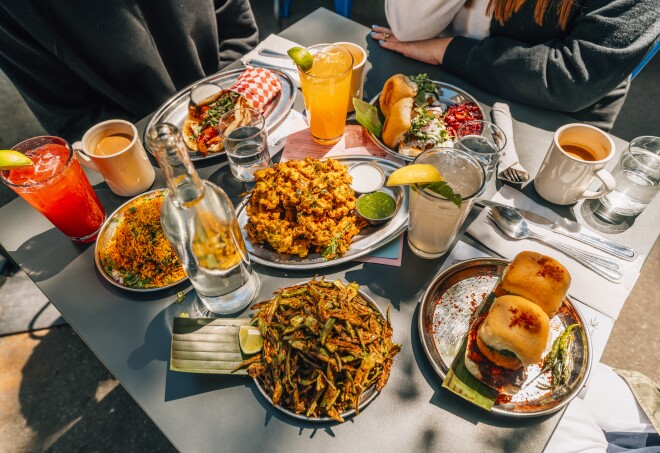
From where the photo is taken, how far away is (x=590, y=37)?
2.00 metres

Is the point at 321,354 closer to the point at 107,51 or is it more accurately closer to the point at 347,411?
the point at 347,411

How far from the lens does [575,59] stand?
1.99m

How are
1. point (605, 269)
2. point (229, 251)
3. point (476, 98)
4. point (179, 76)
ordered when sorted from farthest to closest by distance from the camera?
point (179, 76) → point (476, 98) → point (605, 269) → point (229, 251)

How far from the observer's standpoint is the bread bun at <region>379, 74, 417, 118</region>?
188 centimetres

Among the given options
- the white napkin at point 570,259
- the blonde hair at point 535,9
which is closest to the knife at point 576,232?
the white napkin at point 570,259

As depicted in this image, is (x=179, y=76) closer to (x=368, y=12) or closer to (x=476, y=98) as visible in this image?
(x=476, y=98)

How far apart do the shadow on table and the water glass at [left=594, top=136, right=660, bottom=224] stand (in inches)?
99.7

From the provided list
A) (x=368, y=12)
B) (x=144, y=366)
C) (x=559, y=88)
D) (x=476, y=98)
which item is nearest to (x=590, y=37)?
(x=559, y=88)

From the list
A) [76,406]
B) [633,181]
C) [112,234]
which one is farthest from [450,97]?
[76,406]

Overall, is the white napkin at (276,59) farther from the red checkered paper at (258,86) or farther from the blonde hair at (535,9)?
the blonde hair at (535,9)

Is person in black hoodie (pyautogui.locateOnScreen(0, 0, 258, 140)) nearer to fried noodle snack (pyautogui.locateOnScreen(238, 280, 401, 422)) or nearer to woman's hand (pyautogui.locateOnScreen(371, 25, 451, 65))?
woman's hand (pyautogui.locateOnScreen(371, 25, 451, 65))

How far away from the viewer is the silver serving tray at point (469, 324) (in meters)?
1.19

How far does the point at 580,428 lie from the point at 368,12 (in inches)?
184

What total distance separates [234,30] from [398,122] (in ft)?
5.33
